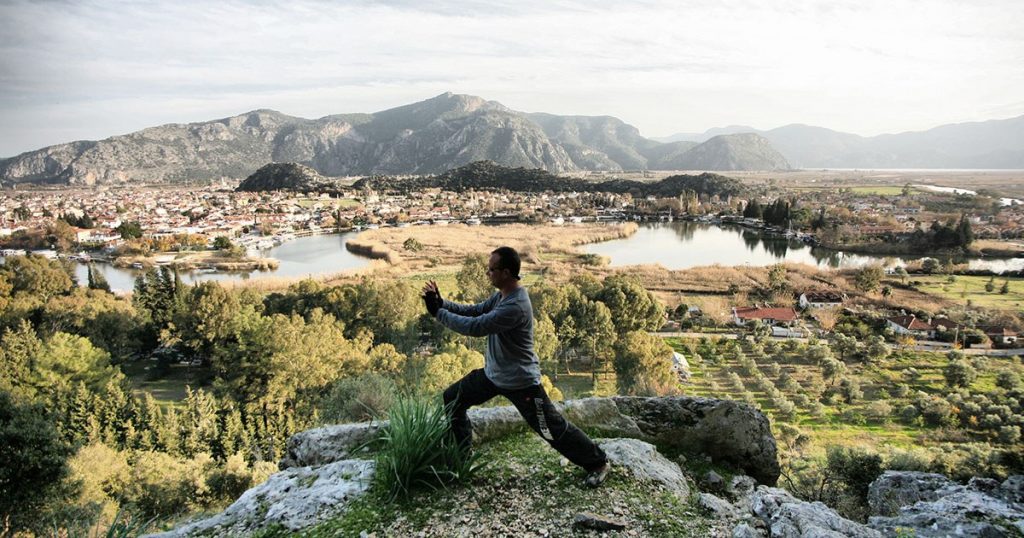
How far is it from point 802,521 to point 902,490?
11.8ft

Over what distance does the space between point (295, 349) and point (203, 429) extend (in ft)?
12.6

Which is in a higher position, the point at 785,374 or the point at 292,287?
the point at 292,287

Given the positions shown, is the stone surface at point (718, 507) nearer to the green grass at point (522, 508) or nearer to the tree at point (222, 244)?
the green grass at point (522, 508)

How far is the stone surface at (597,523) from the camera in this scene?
11.3ft

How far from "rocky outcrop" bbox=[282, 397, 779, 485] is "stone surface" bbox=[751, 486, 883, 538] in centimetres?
130

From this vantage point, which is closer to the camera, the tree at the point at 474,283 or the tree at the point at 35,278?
the tree at the point at 474,283

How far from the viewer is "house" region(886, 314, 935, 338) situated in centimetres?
2808

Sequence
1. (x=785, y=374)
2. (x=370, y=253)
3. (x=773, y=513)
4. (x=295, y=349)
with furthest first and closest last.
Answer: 1. (x=370, y=253)
2. (x=785, y=374)
3. (x=295, y=349)
4. (x=773, y=513)

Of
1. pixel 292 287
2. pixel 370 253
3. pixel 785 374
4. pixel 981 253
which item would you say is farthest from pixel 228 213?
pixel 981 253

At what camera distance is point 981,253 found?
179 feet

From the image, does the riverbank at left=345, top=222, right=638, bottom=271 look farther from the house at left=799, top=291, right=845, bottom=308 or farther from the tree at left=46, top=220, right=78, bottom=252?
the tree at left=46, top=220, right=78, bottom=252

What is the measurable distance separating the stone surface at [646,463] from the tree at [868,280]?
4232 centimetres

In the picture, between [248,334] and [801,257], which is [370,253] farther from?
[801,257]

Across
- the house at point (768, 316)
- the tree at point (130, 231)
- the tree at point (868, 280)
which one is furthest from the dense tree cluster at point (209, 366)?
the tree at point (130, 231)
